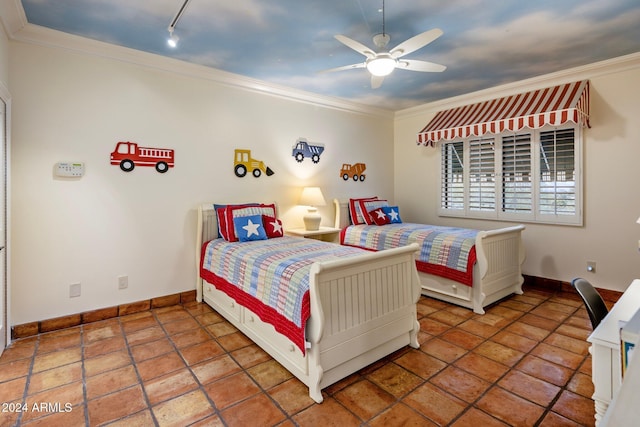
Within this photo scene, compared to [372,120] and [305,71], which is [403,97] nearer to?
[372,120]

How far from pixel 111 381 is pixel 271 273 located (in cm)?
129

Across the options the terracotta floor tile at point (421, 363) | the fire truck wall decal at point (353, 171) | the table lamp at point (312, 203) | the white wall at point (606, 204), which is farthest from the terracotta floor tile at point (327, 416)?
the fire truck wall decal at point (353, 171)

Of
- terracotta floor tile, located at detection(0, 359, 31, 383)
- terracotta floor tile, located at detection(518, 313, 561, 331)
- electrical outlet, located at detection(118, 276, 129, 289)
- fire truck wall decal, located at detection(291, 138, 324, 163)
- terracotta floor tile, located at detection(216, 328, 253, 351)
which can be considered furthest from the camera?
fire truck wall decal, located at detection(291, 138, 324, 163)

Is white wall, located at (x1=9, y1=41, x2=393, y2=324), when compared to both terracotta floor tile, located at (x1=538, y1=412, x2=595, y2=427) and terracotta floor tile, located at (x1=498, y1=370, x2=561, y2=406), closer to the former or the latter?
terracotta floor tile, located at (x1=498, y1=370, x2=561, y2=406)

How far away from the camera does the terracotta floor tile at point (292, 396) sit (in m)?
2.03

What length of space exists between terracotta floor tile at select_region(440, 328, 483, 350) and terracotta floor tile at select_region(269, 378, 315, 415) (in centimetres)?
138

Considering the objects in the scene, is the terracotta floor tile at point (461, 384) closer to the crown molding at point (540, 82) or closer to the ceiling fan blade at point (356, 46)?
the ceiling fan blade at point (356, 46)

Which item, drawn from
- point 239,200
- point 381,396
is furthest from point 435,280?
point 239,200

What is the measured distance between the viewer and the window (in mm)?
4070

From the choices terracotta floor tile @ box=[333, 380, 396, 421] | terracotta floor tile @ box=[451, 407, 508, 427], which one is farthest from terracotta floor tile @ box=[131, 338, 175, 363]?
terracotta floor tile @ box=[451, 407, 508, 427]

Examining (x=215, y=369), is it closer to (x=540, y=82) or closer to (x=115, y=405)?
(x=115, y=405)

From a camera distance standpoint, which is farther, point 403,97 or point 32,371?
point 403,97

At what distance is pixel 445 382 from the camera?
2270 mm

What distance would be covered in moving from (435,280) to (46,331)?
153 inches
